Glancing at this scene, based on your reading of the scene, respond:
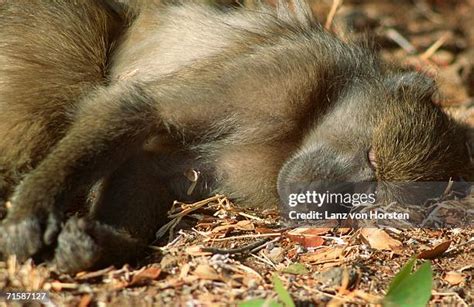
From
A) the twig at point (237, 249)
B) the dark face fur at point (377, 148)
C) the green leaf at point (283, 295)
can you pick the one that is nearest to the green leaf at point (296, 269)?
the twig at point (237, 249)

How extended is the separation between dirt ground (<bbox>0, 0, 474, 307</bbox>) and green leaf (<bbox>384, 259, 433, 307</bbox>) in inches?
4.6

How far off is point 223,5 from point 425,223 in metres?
1.57

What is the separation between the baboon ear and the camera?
3.57 m

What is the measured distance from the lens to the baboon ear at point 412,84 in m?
3.57

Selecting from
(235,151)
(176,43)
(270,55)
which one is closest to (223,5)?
(176,43)

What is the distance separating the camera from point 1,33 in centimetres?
343

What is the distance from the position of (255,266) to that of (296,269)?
6.5 inches

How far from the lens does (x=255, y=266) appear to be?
2.92 metres

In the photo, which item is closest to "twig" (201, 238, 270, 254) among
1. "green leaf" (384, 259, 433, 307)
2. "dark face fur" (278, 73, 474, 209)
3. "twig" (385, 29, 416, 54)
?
"dark face fur" (278, 73, 474, 209)

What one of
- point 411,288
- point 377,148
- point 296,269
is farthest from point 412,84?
point 411,288

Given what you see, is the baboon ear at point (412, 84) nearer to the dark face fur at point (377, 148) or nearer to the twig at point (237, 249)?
the dark face fur at point (377, 148)

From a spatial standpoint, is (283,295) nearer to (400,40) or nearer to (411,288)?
(411,288)

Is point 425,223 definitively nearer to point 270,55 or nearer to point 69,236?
point 270,55

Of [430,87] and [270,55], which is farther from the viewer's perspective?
[430,87]
